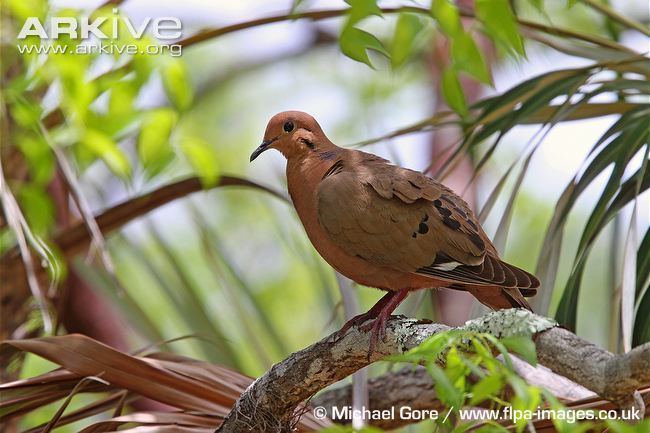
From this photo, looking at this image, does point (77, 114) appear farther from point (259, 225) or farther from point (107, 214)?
point (259, 225)

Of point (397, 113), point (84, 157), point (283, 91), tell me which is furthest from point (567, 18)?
point (84, 157)

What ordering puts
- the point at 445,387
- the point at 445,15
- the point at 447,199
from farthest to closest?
the point at 447,199, the point at 445,15, the point at 445,387

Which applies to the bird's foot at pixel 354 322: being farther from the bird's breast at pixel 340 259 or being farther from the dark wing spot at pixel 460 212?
the dark wing spot at pixel 460 212

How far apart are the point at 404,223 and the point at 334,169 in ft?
1.19

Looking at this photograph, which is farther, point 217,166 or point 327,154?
point 217,166

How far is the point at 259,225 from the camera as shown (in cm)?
956

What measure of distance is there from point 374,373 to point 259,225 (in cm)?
567

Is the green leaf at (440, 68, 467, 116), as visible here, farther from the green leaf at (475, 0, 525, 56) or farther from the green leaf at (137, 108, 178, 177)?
the green leaf at (137, 108, 178, 177)

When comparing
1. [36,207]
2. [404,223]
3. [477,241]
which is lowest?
[477,241]

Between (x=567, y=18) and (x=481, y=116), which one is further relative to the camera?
(x=567, y=18)

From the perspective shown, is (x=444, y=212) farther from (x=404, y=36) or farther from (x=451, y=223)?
(x=404, y=36)

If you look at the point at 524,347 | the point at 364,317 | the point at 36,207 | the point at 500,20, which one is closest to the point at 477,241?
the point at 364,317

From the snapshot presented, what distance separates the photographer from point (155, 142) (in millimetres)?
3354

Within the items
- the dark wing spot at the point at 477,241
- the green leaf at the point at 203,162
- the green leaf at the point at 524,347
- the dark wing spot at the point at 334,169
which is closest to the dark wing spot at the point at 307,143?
the dark wing spot at the point at 334,169
